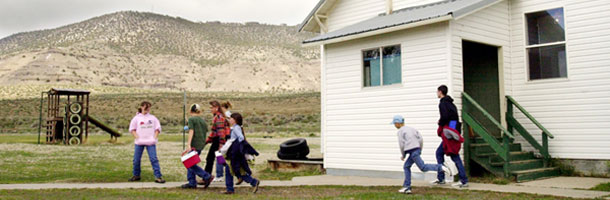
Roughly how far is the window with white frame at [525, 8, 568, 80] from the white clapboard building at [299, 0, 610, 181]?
0.08 feet

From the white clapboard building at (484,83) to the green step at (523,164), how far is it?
0.02m

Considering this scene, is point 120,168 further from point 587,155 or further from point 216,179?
point 587,155

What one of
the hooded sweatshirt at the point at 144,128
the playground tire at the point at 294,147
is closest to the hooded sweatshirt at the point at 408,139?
the hooded sweatshirt at the point at 144,128

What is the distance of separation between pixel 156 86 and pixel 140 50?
1212 cm

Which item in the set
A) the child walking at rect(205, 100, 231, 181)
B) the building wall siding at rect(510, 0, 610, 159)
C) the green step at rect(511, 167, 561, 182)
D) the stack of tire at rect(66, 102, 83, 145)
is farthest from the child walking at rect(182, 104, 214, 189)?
the stack of tire at rect(66, 102, 83, 145)

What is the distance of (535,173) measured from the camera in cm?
1231

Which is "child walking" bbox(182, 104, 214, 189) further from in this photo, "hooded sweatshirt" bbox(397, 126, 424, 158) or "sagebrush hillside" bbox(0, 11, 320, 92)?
"sagebrush hillside" bbox(0, 11, 320, 92)

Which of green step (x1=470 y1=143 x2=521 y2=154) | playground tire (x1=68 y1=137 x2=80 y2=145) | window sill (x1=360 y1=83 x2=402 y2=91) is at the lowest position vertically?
Result: playground tire (x1=68 y1=137 x2=80 y2=145)

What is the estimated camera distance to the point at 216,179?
1276 cm

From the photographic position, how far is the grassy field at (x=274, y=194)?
9.88m

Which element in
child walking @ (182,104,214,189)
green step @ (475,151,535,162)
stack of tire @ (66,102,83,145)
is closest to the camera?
child walking @ (182,104,214,189)

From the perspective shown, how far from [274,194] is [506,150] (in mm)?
4799

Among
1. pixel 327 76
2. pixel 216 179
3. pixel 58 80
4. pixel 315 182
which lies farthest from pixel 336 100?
pixel 58 80

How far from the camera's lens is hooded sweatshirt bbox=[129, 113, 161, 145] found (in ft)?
40.6
